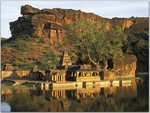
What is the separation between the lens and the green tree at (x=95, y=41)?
161ft

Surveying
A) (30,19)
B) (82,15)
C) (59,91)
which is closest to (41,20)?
(30,19)

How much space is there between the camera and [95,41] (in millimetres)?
49188

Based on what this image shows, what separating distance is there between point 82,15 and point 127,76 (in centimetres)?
4368

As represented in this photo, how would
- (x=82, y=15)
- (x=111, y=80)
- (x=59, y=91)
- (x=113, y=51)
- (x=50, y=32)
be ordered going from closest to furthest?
(x=59, y=91)
(x=111, y=80)
(x=113, y=51)
(x=50, y=32)
(x=82, y=15)

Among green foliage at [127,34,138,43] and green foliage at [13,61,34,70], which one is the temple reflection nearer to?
green foliage at [13,61,34,70]

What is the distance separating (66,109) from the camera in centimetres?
2569

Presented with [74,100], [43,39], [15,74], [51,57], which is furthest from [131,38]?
[74,100]

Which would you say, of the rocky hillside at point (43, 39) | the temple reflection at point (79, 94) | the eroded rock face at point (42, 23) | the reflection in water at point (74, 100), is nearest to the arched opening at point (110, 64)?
the rocky hillside at point (43, 39)

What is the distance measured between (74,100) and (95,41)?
2054 cm

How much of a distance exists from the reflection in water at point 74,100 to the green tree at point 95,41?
14.7 metres

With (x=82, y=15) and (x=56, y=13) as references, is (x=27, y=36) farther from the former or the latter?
(x=82, y=15)

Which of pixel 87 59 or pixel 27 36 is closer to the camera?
pixel 87 59

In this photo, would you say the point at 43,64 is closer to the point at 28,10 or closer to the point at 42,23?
the point at 42,23

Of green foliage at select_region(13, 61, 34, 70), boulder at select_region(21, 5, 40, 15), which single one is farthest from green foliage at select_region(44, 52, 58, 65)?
boulder at select_region(21, 5, 40, 15)
